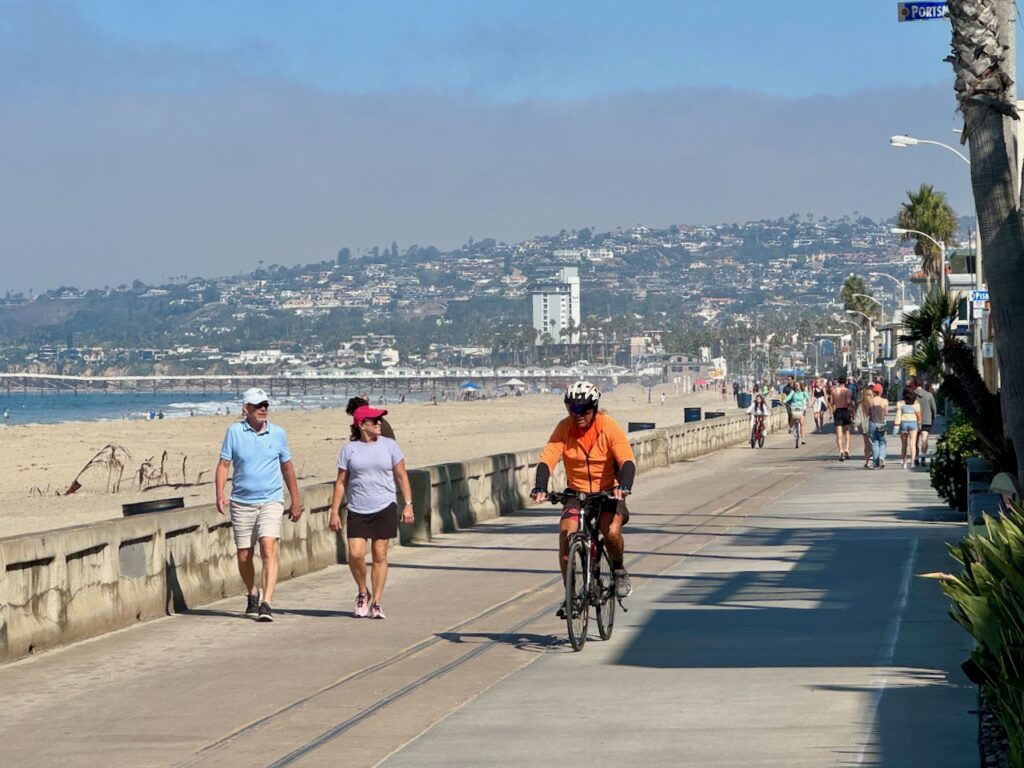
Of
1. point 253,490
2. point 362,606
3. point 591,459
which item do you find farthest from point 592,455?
point 253,490

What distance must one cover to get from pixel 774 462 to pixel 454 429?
151 feet

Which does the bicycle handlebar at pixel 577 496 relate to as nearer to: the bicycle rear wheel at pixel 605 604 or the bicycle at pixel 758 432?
the bicycle rear wheel at pixel 605 604

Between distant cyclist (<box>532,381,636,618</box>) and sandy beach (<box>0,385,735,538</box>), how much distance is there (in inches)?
534

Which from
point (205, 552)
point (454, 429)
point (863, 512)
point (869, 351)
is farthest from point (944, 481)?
point (869, 351)

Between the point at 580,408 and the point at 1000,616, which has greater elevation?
the point at 580,408

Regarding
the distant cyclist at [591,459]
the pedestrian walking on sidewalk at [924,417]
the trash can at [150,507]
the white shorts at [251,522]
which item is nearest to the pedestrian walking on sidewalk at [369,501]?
the white shorts at [251,522]

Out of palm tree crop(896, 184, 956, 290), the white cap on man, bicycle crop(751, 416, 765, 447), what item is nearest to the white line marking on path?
the white cap on man

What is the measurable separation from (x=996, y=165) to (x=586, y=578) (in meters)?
4.53

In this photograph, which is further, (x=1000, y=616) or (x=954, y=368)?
(x=954, y=368)

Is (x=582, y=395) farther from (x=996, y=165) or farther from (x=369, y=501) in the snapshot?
(x=996, y=165)

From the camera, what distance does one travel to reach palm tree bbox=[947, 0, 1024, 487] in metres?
12.8

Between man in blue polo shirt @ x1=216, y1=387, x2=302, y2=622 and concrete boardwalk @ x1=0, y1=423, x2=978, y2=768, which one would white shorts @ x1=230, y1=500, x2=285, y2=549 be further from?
concrete boardwalk @ x1=0, y1=423, x2=978, y2=768

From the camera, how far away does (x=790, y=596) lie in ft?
46.4

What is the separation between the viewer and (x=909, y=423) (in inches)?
1337
